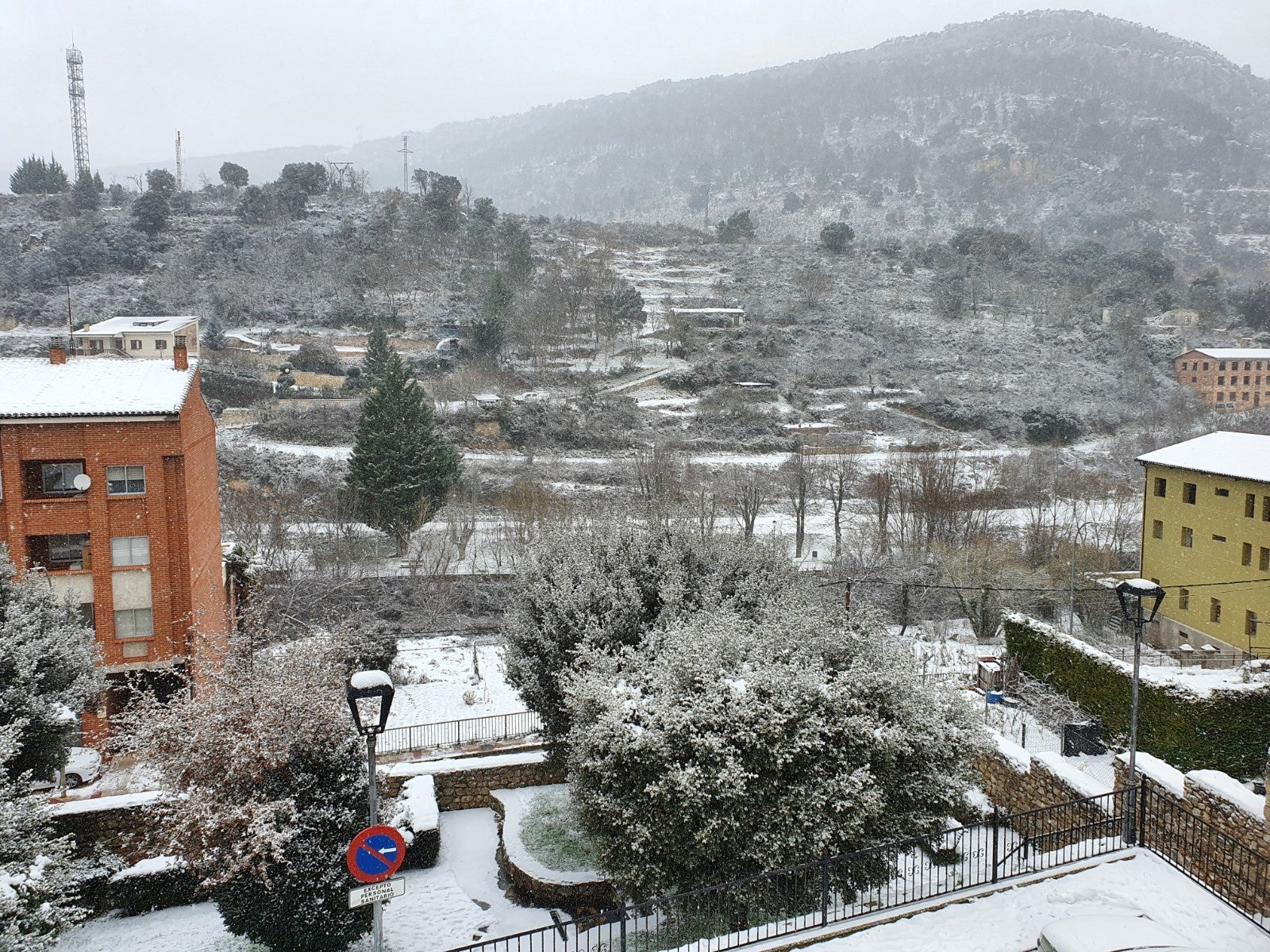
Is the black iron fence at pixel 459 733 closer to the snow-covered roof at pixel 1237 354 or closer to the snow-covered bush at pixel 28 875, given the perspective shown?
the snow-covered bush at pixel 28 875

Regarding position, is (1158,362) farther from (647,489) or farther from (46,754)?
(46,754)

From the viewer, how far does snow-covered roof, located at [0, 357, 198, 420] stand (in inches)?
713

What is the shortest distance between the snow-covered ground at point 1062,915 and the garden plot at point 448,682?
11618mm

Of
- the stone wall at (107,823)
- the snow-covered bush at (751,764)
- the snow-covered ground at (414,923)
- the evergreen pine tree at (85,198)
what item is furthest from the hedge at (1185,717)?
the evergreen pine tree at (85,198)

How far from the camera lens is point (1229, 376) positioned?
62344 mm

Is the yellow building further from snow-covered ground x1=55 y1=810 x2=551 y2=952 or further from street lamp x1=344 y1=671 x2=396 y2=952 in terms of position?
street lamp x1=344 y1=671 x2=396 y2=952

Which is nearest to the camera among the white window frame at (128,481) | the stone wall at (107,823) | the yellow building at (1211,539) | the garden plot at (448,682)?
the stone wall at (107,823)

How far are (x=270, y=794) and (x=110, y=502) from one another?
12507 mm

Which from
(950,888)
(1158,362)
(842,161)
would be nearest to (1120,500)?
(950,888)

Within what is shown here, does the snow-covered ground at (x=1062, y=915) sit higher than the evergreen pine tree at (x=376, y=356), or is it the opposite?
the evergreen pine tree at (x=376, y=356)

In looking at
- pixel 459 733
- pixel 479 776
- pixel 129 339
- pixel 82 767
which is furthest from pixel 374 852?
pixel 129 339

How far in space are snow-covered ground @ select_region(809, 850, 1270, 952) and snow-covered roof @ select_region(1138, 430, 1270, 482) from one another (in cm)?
1722

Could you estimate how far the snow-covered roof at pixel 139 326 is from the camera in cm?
5156

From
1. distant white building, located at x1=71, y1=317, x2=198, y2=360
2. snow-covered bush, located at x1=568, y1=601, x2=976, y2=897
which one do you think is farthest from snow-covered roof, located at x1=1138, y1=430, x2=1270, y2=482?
distant white building, located at x1=71, y1=317, x2=198, y2=360
